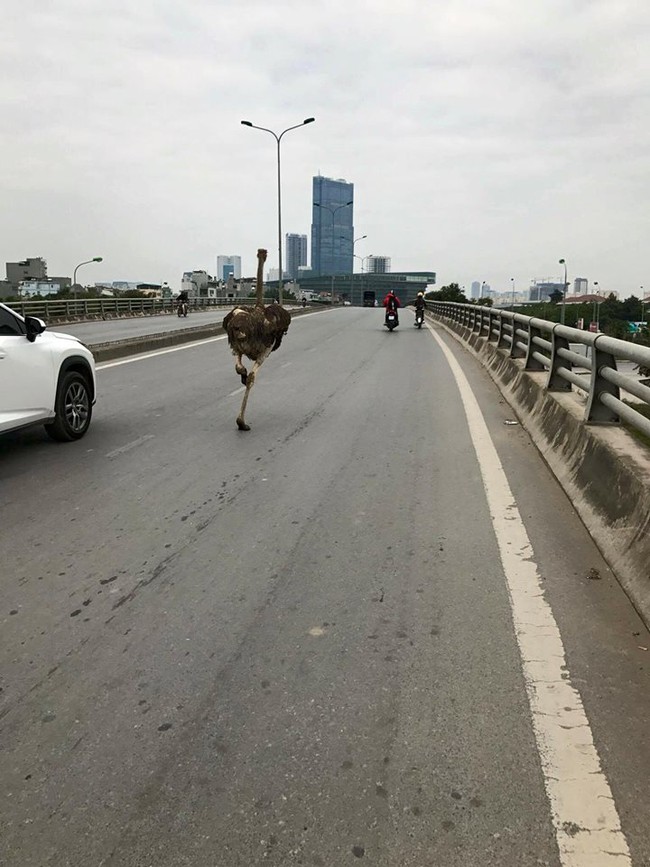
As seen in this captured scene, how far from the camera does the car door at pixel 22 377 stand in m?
6.63

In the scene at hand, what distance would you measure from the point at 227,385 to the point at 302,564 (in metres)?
8.08

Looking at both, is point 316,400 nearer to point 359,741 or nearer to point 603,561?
point 603,561

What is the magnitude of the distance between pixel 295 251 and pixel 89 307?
530 feet

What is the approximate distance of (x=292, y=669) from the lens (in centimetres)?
315

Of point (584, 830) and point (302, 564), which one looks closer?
point (584, 830)

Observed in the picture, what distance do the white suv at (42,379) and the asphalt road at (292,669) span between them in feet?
2.37

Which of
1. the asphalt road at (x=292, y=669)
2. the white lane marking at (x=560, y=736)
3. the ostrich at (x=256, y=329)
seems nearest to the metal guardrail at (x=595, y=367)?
the asphalt road at (x=292, y=669)

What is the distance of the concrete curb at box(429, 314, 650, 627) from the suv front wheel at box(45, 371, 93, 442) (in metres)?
4.95

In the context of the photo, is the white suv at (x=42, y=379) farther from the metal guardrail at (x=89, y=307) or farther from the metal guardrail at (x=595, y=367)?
the metal guardrail at (x=89, y=307)

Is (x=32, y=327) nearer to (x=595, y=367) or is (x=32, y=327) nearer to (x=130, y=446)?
(x=130, y=446)

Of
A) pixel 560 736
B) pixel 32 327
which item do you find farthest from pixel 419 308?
Result: pixel 560 736

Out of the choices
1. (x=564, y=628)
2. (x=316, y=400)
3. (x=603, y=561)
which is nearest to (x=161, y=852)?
(x=564, y=628)

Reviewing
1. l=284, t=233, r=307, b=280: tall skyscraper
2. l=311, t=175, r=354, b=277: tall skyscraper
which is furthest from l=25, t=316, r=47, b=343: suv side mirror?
l=284, t=233, r=307, b=280: tall skyscraper

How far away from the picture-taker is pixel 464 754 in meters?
2.56
